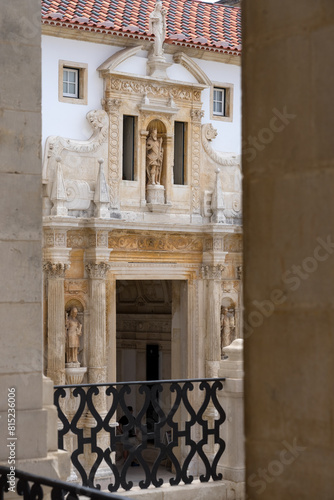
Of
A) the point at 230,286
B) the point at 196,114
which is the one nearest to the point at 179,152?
the point at 196,114

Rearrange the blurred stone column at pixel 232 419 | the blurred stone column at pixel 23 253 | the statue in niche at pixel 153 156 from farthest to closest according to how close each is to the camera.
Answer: the statue in niche at pixel 153 156
the blurred stone column at pixel 232 419
the blurred stone column at pixel 23 253

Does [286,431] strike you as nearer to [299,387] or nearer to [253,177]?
[299,387]

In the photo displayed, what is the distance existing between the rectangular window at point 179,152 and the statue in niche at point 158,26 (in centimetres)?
163

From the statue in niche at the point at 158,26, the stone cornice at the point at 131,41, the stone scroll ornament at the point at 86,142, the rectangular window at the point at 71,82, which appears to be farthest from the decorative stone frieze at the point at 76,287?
the statue in niche at the point at 158,26

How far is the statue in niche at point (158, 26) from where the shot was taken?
18.1 meters

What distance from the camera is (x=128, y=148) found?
18.7 metres

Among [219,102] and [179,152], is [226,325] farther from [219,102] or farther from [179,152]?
[219,102]

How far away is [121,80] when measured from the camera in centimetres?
1828

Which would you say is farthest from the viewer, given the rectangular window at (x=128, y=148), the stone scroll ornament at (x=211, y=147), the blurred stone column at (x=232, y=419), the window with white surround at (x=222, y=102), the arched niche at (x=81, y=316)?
the window with white surround at (x=222, y=102)

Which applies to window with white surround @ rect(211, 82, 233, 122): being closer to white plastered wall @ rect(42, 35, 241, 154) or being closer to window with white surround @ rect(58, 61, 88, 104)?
Answer: white plastered wall @ rect(42, 35, 241, 154)

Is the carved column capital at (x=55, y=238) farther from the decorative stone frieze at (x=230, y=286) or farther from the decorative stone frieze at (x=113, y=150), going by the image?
the decorative stone frieze at (x=230, y=286)

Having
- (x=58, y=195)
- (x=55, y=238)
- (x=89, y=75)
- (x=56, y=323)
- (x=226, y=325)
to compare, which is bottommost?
(x=226, y=325)

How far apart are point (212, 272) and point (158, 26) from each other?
4980 mm

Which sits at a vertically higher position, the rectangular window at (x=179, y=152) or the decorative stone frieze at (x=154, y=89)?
the decorative stone frieze at (x=154, y=89)
